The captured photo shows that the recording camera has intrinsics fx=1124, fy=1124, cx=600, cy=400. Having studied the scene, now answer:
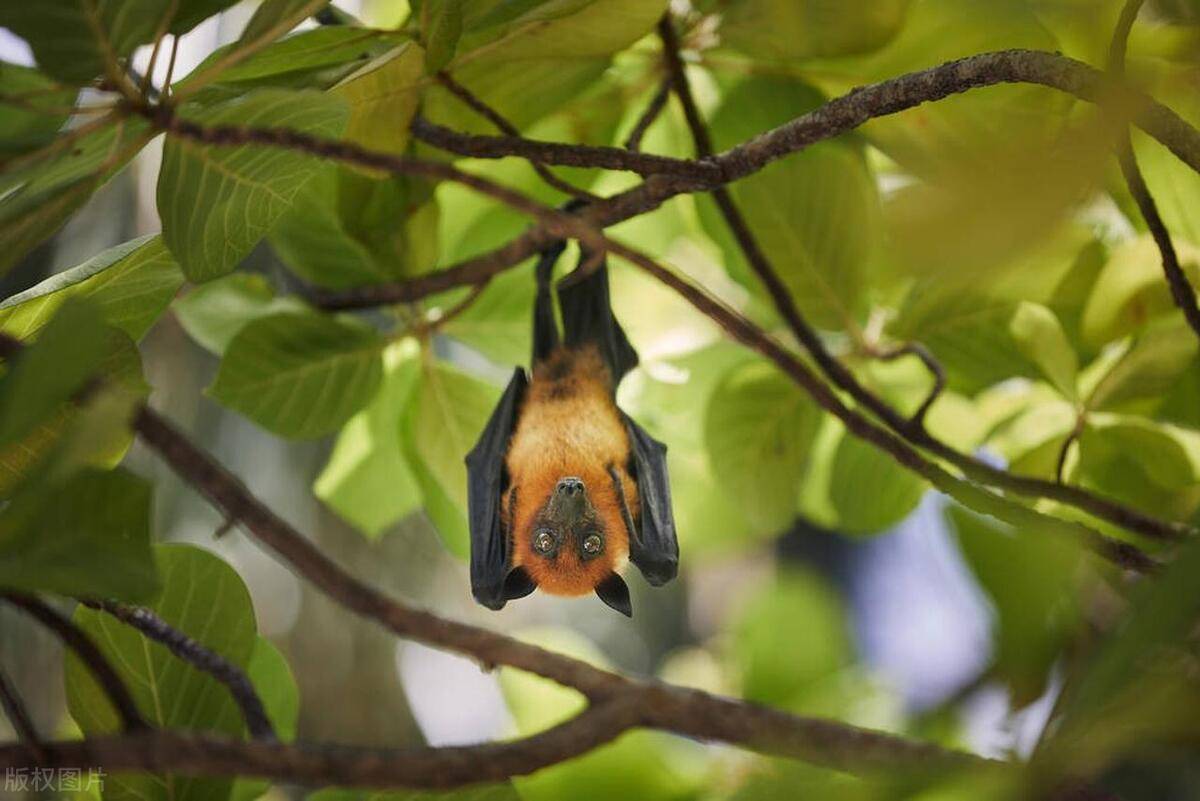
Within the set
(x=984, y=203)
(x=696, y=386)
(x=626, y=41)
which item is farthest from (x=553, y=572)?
(x=984, y=203)

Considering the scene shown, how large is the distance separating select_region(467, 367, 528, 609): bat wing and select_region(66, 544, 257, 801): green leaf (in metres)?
0.41

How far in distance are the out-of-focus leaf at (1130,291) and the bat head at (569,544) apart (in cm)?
77

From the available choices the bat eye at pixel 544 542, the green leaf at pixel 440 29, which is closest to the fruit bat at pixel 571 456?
the bat eye at pixel 544 542

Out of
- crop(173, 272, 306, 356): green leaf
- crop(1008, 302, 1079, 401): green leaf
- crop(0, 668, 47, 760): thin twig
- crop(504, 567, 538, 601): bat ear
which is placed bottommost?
crop(0, 668, 47, 760): thin twig

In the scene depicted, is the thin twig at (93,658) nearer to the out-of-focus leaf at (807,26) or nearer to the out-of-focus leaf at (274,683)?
the out-of-focus leaf at (274,683)

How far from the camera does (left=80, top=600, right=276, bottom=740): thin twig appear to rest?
104 cm

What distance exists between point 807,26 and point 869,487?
0.73 meters

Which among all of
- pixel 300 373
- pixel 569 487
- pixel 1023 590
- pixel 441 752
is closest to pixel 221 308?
pixel 300 373

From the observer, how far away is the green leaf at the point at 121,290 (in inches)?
47.6

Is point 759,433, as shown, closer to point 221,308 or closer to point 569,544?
point 569,544

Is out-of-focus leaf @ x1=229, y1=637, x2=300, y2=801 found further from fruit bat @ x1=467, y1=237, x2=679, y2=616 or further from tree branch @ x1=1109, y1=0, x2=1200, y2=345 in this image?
tree branch @ x1=1109, y1=0, x2=1200, y2=345

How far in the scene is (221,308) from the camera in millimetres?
1822

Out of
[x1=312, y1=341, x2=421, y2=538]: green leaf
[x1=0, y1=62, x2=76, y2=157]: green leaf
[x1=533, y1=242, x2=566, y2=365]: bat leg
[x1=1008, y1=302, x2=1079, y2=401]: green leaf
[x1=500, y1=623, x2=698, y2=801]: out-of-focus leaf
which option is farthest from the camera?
[x1=312, y1=341, x2=421, y2=538]: green leaf

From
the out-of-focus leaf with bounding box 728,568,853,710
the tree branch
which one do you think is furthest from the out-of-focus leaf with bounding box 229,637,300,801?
the tree branch
